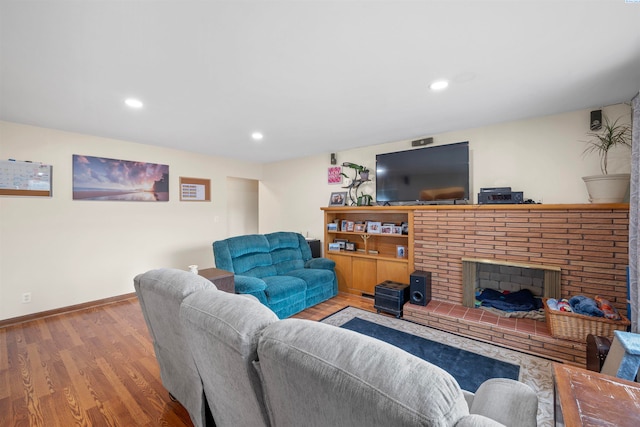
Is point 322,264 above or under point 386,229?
under

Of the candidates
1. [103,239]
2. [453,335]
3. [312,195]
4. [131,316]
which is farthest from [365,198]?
Result: [103,239]

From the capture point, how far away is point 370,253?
4090 millimetres

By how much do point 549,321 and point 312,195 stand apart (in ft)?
11.9

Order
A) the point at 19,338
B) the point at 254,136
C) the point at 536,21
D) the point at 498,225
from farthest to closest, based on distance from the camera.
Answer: the point at 254,136 < the point at 498,225 < the point at 19,338 < the point at 536,21

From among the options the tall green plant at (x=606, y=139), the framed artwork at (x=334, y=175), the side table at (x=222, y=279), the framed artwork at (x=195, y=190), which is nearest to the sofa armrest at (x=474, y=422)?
the side table at (x=222, y=279)

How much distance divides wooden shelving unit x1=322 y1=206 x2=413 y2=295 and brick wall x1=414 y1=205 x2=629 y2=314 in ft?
0.81

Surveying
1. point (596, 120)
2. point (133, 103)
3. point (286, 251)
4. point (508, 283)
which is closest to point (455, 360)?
point (508, 283)

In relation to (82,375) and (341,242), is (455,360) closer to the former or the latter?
(341,242)

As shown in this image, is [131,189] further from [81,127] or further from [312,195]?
[312,195]

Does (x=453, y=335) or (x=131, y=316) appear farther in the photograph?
(x=131, y=316)

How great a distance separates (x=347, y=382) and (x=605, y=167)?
11.4 ft

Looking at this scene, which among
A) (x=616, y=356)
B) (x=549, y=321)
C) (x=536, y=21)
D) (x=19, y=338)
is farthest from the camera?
(x=19, y=338)

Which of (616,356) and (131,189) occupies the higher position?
(131,189)

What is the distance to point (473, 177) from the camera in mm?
3326
